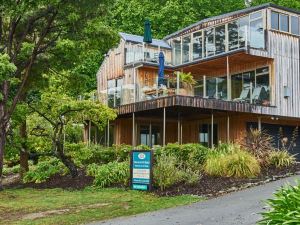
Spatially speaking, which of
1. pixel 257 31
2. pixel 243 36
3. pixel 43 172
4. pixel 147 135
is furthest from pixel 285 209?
pixel 147 135

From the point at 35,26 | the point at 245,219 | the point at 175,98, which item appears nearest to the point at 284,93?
the point at 175,98

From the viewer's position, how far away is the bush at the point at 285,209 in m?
6.90

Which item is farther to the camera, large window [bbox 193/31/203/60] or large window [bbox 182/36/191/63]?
large window [bbox 182/36/191/63]

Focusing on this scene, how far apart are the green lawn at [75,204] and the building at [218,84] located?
23.9ft

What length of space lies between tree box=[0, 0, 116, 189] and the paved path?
6.04m

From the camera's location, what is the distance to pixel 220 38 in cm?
2612

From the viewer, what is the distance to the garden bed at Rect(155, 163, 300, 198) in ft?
52.0

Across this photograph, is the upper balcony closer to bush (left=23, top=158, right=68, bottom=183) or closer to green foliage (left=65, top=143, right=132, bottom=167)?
green foliage (left=65, top=143, right=132, bottom=167)

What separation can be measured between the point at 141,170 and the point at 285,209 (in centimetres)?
967

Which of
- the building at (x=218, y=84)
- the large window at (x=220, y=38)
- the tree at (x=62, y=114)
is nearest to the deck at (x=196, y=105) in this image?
the building at (x=218, y=84)

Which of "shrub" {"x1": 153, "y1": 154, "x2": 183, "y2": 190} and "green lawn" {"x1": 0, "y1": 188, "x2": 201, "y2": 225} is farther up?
"shrub" {"x1": 153, "y1": 154, "x2": 183, "y2": 190}

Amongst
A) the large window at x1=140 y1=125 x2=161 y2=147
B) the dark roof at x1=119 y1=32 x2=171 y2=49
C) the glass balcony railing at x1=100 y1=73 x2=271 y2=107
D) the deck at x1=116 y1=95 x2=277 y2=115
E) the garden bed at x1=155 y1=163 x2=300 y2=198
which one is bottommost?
the garden bed at x1=155 y1=163 x2=300 y2=198

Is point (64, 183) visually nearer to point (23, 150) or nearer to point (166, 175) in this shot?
point (23, 150)

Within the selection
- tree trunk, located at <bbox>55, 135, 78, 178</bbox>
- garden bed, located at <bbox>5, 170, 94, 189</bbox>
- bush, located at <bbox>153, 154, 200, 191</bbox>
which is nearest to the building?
tree trunk, located at <bbox>55, 135, 78, 178</bbox>
